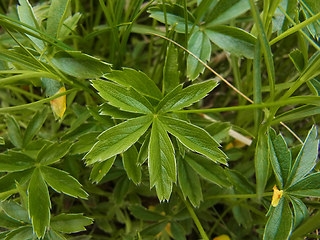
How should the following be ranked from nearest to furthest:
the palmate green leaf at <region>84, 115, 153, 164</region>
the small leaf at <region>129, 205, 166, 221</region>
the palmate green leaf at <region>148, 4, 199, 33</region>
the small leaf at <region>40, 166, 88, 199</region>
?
the palmate green leaf at <region>84, 115, 153, 164</region> → the small leaf at <region>40, 166, 88, 199</region> → the palmate green leaf at <region>148, 4, 199, 33</region> → the small leaf at <region>129, 205, 166, 221</region>

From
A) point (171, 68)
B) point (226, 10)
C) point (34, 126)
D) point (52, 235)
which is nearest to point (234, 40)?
point (226, 10)

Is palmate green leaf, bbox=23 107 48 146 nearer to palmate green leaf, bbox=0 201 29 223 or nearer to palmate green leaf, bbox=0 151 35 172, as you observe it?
palmate green leaf, bbox=0 151 35 172

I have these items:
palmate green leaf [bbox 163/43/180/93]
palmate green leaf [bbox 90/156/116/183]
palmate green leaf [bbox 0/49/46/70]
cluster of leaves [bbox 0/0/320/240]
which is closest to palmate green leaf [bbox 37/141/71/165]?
cluster of leaves [bbox 0/0/320/240]

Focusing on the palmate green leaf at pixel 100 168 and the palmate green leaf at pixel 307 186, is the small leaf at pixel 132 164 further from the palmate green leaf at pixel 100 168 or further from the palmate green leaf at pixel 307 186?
the palmate green leaf at pixel 307 186

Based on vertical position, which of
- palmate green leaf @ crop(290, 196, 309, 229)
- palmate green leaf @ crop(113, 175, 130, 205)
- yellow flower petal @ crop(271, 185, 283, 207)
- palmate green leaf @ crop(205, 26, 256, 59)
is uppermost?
palmate green leaf @ crop(205, 26, 256, 59)

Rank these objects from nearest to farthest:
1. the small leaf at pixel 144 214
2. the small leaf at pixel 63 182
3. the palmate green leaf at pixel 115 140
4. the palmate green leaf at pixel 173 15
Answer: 1. the palmate green leaf at pixel 115 140
2. the small leaf at pixel 63 182
3. the palmate green leaf at pixel 173 15
4. the small leaf at pixel 144 214

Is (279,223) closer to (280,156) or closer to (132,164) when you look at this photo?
(280,156)

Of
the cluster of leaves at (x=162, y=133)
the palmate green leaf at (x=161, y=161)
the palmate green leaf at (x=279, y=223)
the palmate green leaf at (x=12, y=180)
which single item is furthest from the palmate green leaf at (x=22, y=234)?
the palmate green leaf at (x=279, y=223)
